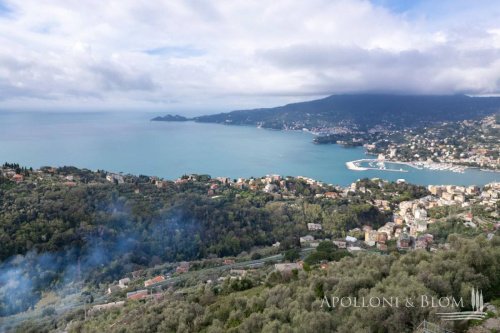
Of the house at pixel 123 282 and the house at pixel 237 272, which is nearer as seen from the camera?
the house at pixel 237 272

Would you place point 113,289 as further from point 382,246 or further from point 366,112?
point 366,112

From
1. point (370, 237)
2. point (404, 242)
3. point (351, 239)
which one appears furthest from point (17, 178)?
point (404, 242)

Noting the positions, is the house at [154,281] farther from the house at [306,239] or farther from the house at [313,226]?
the house at [313,226]

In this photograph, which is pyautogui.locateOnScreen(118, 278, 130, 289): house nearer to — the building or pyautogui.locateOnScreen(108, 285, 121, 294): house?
pyautogui.locateOnScreen(108, 285, 121, 294): house

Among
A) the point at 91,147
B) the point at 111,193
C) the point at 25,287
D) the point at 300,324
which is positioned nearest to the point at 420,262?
the point at 300,324

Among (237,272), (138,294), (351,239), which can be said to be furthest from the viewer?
(351,239)

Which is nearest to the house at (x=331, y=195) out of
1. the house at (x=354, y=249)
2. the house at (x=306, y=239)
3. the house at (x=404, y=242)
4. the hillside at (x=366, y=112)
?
the house at (x=306, y=239)

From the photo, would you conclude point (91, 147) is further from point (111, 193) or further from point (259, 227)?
point (259, 227)
